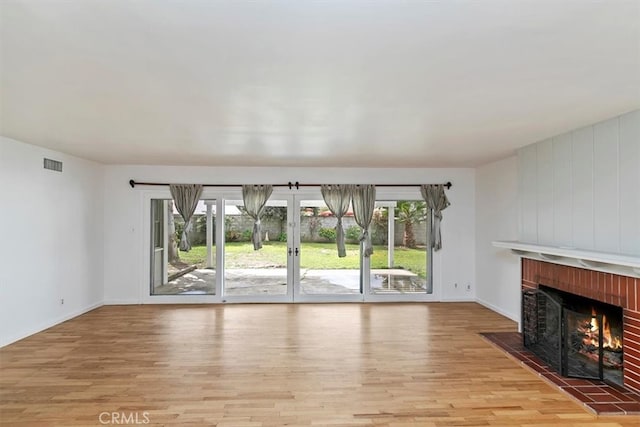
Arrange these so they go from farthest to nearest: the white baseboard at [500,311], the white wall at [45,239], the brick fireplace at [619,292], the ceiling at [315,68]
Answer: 1. the white baseboard at [500,311]
2. the white wall at [45,239]
3. the brick fireplace at [619,292]
4. the ceiling at [315,68]

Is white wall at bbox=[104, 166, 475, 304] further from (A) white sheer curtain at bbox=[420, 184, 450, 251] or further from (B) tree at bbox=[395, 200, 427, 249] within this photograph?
(B) tree at bbox=[395, 200, 427, 249]

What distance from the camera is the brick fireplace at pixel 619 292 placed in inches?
115

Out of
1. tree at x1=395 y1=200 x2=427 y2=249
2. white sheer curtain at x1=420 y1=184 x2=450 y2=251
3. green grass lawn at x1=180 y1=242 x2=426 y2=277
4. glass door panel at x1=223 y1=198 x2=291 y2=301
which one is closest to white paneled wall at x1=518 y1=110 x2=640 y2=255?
white sheer curtain at x1=420 y1=184 x2=450 y2=251

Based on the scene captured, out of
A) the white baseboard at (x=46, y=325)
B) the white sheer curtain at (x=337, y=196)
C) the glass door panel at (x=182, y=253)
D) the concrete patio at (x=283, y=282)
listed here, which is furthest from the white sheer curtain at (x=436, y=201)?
the white baseboard at (x=46, y=325)

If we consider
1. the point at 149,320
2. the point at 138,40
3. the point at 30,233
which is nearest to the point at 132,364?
the point at 149,320

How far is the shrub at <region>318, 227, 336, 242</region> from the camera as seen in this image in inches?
247

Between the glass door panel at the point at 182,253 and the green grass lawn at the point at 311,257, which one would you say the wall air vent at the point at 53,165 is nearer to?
the glass door panel at the point at 182,253

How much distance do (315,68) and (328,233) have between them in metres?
4.42

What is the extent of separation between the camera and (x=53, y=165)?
4711 millimetres

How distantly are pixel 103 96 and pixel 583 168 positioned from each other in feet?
14.5

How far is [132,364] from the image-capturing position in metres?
3.50

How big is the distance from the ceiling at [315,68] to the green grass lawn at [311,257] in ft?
9.24

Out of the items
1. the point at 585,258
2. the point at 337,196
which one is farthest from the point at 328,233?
the point at 585,258

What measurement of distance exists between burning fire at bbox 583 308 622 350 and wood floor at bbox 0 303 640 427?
2.46 feet
